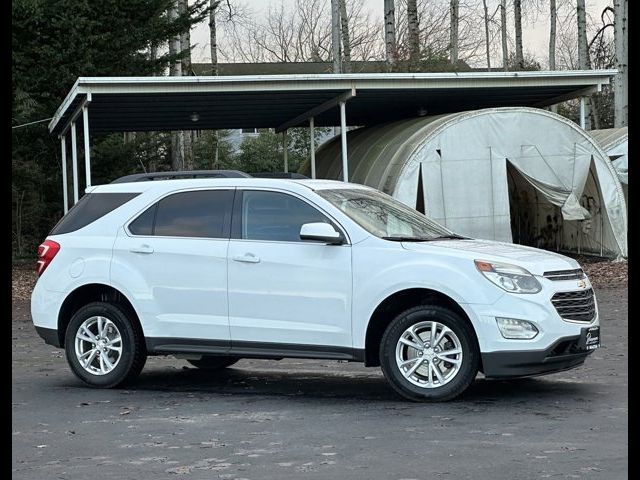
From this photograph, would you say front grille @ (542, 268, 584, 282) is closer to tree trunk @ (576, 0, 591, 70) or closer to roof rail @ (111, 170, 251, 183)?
roof rail @ (111, 170, 251, 183)

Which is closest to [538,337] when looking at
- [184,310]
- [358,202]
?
[358,202]

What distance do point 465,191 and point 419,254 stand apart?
48.3 ft

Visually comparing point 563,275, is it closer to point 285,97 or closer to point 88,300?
point 88,300

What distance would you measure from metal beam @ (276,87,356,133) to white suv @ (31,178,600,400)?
1324 centimetres

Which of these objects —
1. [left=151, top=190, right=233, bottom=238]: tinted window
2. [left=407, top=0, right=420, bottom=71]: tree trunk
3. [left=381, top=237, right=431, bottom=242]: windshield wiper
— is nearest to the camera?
[left=381, top=237, right=431, bottom=242]: windshield wiper

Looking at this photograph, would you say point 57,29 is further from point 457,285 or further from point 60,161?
point 457,285

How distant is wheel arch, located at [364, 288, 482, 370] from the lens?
31.1 feet

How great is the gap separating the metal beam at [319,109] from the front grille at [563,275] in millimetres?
14390

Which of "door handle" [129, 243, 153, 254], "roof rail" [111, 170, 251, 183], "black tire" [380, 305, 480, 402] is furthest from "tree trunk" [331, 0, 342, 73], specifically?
"black tire" [380, 305, 480, 402]

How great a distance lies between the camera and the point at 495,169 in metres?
24.1

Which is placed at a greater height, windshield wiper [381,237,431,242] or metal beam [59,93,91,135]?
metal beam [59,93,91,135]

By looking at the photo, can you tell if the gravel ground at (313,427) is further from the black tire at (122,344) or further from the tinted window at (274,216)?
the tinted window at (274,216)

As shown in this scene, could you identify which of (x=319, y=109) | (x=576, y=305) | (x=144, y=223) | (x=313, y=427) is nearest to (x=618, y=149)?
(x=319, y=109)

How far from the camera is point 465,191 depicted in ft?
78.6
